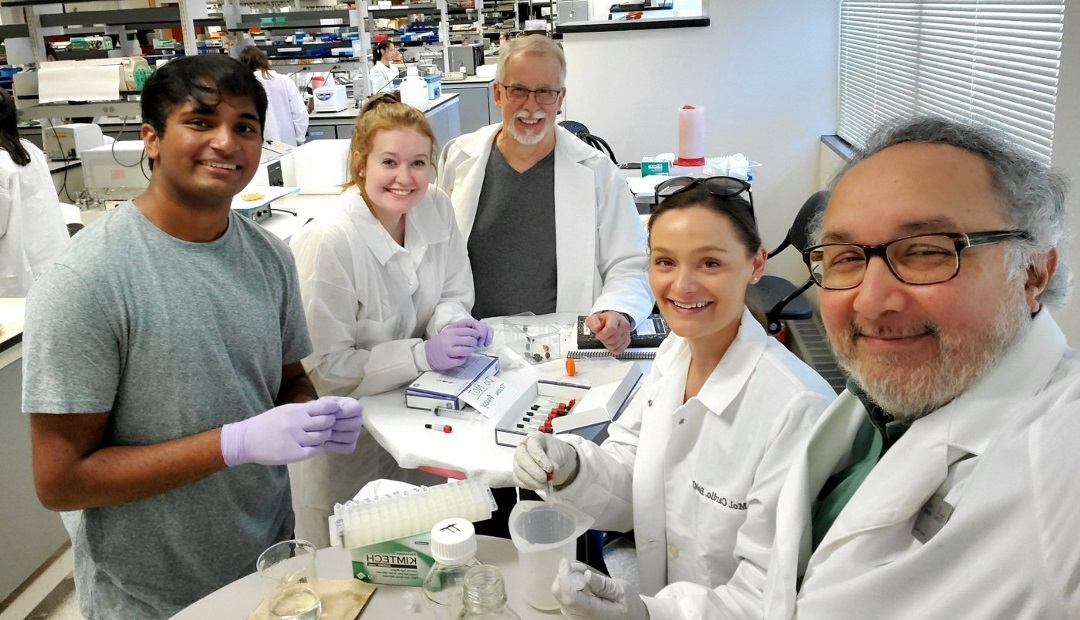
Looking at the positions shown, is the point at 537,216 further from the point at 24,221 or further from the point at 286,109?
the point at 286,109

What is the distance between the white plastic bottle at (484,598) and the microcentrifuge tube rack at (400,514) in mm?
148

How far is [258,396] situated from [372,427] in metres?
0.33

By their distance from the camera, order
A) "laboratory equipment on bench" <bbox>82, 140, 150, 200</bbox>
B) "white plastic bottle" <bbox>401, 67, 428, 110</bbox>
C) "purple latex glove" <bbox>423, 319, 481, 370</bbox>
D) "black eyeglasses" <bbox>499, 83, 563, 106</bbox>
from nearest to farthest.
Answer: "purple latex glove" <bbox>423, 319, 481, 370</bbox>, "black eyeglasses" <bbox>499, 83, 563, 106</bbox>, "laboratory equipment on bench" <bbox>82, 140, 150, 200</bbox>, "white plastic bottle" <bbox>401, 67, 428, 110</bbox>

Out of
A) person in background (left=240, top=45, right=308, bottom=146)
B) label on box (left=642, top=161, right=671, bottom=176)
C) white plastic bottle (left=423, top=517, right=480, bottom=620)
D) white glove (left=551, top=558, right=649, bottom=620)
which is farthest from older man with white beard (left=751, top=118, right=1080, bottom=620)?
person in background (left=240, top=45, right=308, bottom=146)

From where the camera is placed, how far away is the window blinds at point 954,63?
2066 mm

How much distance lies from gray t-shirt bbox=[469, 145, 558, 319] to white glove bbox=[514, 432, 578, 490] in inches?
42.2

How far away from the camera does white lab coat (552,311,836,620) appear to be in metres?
1.27

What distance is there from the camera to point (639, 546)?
4.82 feet

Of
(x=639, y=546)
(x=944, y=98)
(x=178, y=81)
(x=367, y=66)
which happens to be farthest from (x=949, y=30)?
(x=367, y=66)

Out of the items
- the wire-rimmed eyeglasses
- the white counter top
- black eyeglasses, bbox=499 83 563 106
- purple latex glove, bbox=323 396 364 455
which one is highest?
black eyeglasses, bbox=499 83 563 106

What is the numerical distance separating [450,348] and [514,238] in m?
0.65

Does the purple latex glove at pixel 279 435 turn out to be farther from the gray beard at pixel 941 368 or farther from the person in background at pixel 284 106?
the person in background at pixel 284 106

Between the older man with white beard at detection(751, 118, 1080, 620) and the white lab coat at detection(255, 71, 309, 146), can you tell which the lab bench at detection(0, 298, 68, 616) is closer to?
the older man with white beard at detection(751, 118, 1080, 620)

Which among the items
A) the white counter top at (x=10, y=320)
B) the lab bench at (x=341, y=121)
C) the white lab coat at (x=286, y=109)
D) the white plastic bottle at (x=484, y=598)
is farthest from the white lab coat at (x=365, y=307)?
the white lab coat at (x=286, y=109)
